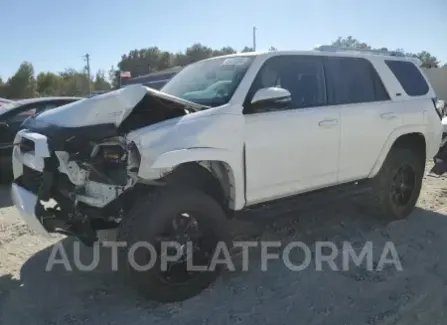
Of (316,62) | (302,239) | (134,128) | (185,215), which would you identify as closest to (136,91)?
(134,128)

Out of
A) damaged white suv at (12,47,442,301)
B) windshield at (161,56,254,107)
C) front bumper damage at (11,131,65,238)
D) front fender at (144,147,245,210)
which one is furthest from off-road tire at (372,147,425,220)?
front bumper damage at (11,131,65,238)

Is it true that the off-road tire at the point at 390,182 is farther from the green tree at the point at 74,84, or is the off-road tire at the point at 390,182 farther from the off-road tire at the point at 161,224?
the green tree at the point at 74,84

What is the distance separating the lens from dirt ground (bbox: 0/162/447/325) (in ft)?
11.1

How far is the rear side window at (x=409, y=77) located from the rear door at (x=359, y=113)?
0.39m

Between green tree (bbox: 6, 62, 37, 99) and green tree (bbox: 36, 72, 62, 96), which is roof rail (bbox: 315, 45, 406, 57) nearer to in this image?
green tree (bbox: 6, 62, 37, 99)

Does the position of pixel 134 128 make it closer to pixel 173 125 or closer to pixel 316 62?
pixel 173 125

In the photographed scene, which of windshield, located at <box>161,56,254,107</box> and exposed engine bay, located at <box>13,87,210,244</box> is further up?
windshield, located at <box>161,56,254,107</box>

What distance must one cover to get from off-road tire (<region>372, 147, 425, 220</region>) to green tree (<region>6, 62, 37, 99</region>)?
52587 mm

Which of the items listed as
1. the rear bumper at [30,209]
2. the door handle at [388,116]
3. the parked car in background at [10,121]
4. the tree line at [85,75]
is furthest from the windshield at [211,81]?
the tree line at [85,75]

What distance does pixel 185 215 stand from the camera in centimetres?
362

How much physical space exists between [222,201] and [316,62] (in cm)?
182

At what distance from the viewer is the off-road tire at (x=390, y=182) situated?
5.36 m

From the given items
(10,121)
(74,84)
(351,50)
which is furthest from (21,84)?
(351,50)

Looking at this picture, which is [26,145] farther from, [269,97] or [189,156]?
[269,97]
